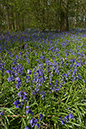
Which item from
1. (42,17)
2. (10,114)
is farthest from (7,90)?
(42,17)

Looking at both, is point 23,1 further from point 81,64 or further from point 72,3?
point 81,64

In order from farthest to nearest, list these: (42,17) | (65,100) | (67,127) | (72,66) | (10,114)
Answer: (42,17)
(72,66)
(65,100)
(10,114)
(67,127)

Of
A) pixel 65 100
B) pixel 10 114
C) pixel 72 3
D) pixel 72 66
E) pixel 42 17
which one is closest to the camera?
pixel 10 114

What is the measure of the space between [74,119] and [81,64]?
198 cm

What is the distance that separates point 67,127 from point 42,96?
0.71 metres

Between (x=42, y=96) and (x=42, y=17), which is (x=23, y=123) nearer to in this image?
(x=42, y=96)

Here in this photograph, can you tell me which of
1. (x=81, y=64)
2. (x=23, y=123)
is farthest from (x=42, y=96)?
(x=81, y=64)

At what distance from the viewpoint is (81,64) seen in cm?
369

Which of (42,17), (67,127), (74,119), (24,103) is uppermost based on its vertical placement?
(42,17)

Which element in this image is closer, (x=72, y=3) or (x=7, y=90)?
(x=7, y=90)

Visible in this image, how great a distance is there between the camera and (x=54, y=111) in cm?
229

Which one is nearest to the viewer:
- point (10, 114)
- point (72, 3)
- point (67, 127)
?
point (67, 127)

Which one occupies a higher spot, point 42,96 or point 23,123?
point 42,96

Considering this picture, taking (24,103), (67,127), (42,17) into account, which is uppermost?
(42,17)
